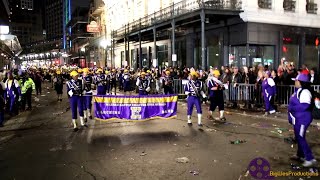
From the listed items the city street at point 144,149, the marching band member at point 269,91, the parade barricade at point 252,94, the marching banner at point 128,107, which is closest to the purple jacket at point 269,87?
the marching band member at point 269,91

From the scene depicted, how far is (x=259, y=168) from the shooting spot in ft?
23.5

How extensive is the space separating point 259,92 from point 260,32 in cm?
900

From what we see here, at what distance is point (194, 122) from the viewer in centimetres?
1258

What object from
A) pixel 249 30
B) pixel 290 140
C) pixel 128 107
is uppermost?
pixel 249 30

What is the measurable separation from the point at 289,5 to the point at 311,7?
2.21 m

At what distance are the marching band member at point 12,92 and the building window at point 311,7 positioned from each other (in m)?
20.1

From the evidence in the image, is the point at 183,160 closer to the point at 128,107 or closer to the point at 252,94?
the point at 128,107

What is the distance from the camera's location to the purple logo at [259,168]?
21.9 feet

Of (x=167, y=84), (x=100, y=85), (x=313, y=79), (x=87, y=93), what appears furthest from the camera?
(x=167, y=84)

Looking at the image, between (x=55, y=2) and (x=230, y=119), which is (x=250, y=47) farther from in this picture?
(x=55, y=2)

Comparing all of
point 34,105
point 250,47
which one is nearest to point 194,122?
point 34,105

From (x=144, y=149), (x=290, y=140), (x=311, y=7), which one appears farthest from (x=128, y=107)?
(x=311, y=7)

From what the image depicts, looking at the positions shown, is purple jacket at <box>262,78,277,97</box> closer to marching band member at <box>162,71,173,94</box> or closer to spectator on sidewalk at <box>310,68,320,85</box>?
spectator on sidewalk at <box>310,68,320,85</box>

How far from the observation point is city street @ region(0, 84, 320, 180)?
6.99 m
